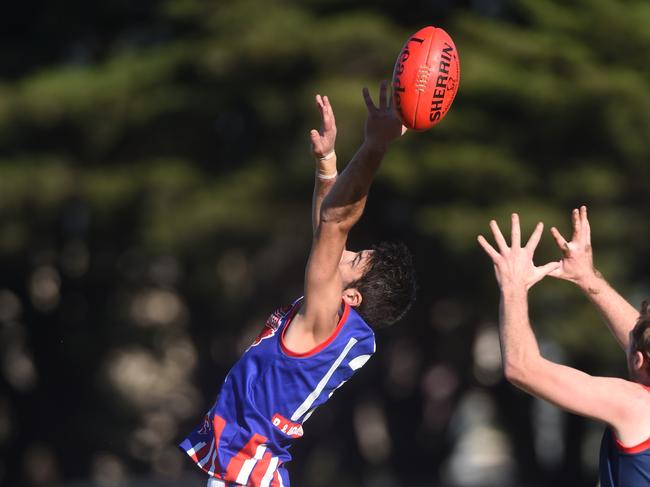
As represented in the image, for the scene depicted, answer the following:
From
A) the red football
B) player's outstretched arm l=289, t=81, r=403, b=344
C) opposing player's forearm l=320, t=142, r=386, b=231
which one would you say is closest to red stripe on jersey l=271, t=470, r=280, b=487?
player's outstretched arm l=289, t=81, r=403, b=344

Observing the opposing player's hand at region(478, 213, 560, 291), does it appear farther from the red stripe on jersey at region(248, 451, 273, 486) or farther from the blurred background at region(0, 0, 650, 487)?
the blurred background at region(0, 0, 650, 487)

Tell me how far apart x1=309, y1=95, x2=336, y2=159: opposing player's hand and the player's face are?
423 mm

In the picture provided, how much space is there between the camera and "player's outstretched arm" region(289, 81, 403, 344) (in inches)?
169

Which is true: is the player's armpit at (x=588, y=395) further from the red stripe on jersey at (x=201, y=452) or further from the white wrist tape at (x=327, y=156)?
the red stripe on jersey at (x=201, y=452)

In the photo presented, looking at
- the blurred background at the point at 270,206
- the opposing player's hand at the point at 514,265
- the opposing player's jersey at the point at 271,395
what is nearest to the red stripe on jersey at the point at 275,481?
the opposing player's jersey at the point at 271,395

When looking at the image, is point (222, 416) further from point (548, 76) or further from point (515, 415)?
point (515, 415)

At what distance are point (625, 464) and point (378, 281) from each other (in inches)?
49.2

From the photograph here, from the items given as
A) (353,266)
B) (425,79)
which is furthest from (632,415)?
(425,79)

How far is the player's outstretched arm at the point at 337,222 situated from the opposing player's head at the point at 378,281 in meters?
0.32

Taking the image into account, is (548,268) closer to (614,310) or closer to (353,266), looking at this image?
(614,310)

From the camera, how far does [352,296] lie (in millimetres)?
4859

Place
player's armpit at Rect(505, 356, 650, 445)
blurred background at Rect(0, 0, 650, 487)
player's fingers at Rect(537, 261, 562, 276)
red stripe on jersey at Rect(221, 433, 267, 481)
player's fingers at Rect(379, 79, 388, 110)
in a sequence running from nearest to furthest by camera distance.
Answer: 1. player's armpit at Rect(505, 356, 650, 445)
2. player's fingers at Rect(537, 261, 562, 276)
3. player's fingers at Rect(379, 79, 388, 110)
4. red stripe on jersey at Rect(221, 433, 267, 481)
5. blurred background at Rect(0, 0, 650, 487)

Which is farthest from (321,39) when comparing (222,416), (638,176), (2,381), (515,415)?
(222,416)

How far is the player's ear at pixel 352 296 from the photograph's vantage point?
15.9ft
